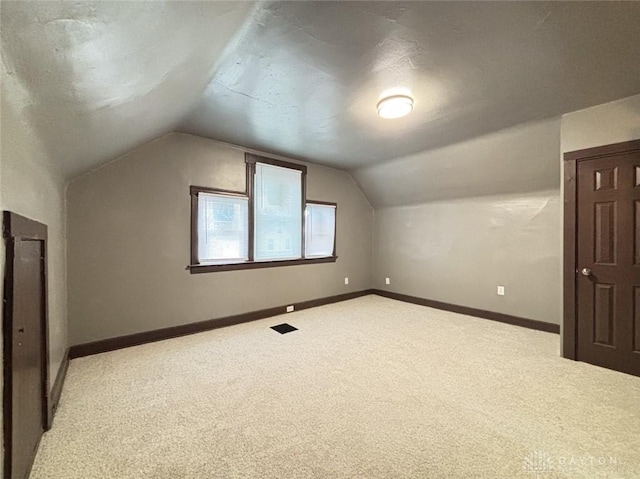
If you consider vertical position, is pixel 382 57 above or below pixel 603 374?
above

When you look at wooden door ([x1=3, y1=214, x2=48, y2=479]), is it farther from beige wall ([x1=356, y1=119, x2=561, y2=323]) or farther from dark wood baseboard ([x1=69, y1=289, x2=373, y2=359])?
beige wall ([x1=356, y1=119, x2=561, y2=323])

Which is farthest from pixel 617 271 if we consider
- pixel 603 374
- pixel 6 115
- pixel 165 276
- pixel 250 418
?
pixel 165 276

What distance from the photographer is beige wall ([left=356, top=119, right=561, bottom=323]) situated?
3328 millimetres

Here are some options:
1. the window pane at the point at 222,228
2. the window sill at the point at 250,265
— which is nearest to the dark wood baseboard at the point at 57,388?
the window sill at the point at 250,265

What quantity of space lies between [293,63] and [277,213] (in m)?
2.41

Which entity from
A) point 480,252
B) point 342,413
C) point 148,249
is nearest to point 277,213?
point 148,249

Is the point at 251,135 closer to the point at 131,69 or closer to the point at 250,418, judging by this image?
the point at 131,69

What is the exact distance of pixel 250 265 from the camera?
379cm

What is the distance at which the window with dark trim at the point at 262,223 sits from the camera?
11.2 feet

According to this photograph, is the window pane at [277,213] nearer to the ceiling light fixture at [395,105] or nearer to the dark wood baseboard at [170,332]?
the dark wood baseboard at [170,332]

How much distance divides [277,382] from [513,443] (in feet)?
5.36

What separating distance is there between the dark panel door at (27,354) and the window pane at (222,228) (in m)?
1.77

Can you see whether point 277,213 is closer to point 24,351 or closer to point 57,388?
point 57,388

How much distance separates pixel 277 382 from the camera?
A: 2191mm
